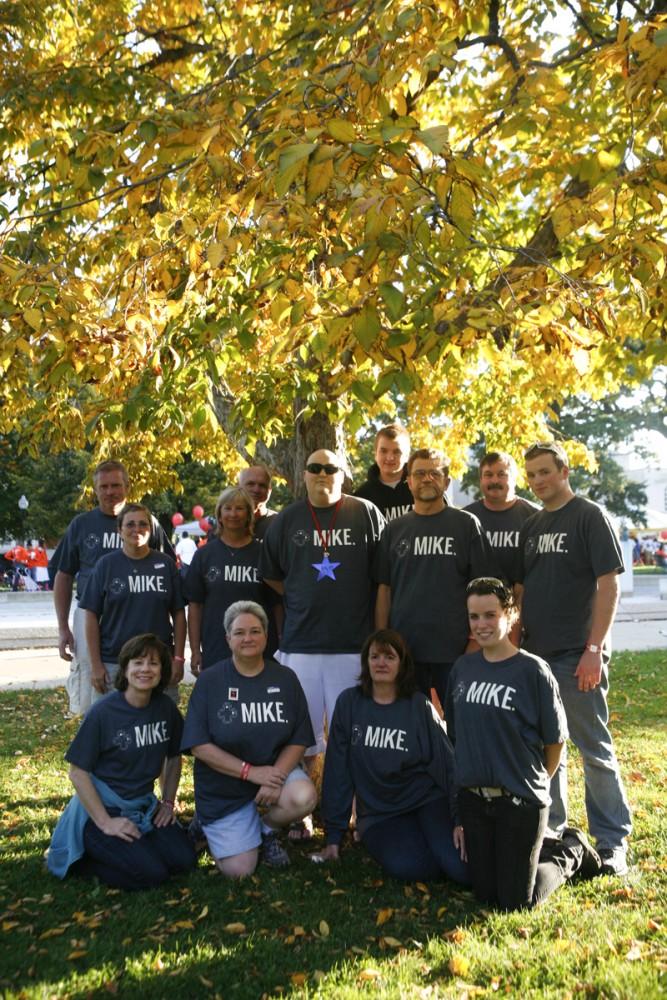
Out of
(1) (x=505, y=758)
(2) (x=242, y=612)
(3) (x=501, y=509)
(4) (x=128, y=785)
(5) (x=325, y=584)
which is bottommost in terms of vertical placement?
(4) (x=128, y=785)

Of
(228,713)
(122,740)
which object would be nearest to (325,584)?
(228,713)

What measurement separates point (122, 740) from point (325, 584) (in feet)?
4.74

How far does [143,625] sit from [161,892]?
1758mm

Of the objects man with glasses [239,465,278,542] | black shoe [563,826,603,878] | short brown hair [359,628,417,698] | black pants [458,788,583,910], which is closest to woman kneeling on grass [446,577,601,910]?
black pants [458,788,583,910]

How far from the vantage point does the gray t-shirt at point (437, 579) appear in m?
5.43

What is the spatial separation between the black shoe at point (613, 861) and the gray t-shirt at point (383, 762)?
2.78 ft

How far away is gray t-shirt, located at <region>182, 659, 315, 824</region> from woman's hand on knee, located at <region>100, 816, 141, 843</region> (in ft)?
1.47

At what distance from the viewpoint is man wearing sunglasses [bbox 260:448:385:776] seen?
5.69 metres

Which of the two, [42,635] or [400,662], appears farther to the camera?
[42,635]

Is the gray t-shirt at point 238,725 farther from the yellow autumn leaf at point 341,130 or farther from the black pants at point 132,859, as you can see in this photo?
the yellow autumn leaf at point 341,130

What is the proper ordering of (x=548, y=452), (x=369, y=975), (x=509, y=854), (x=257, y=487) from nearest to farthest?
(x=369, y=975) < (x=509, y=854) < (x=548, y=452) < (x=257, y=487)

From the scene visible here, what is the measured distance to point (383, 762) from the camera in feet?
17.2

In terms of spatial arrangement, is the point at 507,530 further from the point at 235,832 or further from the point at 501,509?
the point at 235,832

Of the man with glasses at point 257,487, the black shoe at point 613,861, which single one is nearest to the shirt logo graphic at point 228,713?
the man with glasses at point 257,487
